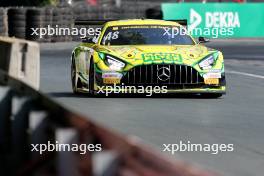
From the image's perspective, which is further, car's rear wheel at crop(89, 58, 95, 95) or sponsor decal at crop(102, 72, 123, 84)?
car's rear wheel at crop(89, 58, 95, 95)

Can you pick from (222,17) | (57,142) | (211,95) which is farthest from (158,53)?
(222,17)

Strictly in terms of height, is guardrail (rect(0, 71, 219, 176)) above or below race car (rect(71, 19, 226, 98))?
above

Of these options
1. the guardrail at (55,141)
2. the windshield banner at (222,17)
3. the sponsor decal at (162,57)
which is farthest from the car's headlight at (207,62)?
the windshield banner at (222,17)

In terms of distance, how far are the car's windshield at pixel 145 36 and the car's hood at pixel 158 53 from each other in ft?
1.18

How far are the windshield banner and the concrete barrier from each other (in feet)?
94.2

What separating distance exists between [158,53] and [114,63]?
0.69 metres

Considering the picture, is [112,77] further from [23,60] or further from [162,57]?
[23,60]

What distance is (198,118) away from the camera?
13008 millimetres

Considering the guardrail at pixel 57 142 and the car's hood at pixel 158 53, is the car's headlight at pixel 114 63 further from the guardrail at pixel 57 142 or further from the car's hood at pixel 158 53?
the guardrail at pixel 57 142

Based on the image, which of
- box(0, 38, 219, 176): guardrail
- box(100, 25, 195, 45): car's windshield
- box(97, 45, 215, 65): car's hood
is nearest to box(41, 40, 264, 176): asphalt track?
box(97, 45, 215, 65): car's hood

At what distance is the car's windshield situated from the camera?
16.4m

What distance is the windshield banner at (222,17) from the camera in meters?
41.7

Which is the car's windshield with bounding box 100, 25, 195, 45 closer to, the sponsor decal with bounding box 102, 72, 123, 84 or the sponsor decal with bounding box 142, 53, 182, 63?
the sponsor decal with bounding box 142, 53, 182, 63

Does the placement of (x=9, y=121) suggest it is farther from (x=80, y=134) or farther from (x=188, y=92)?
(x=188, y=92)
